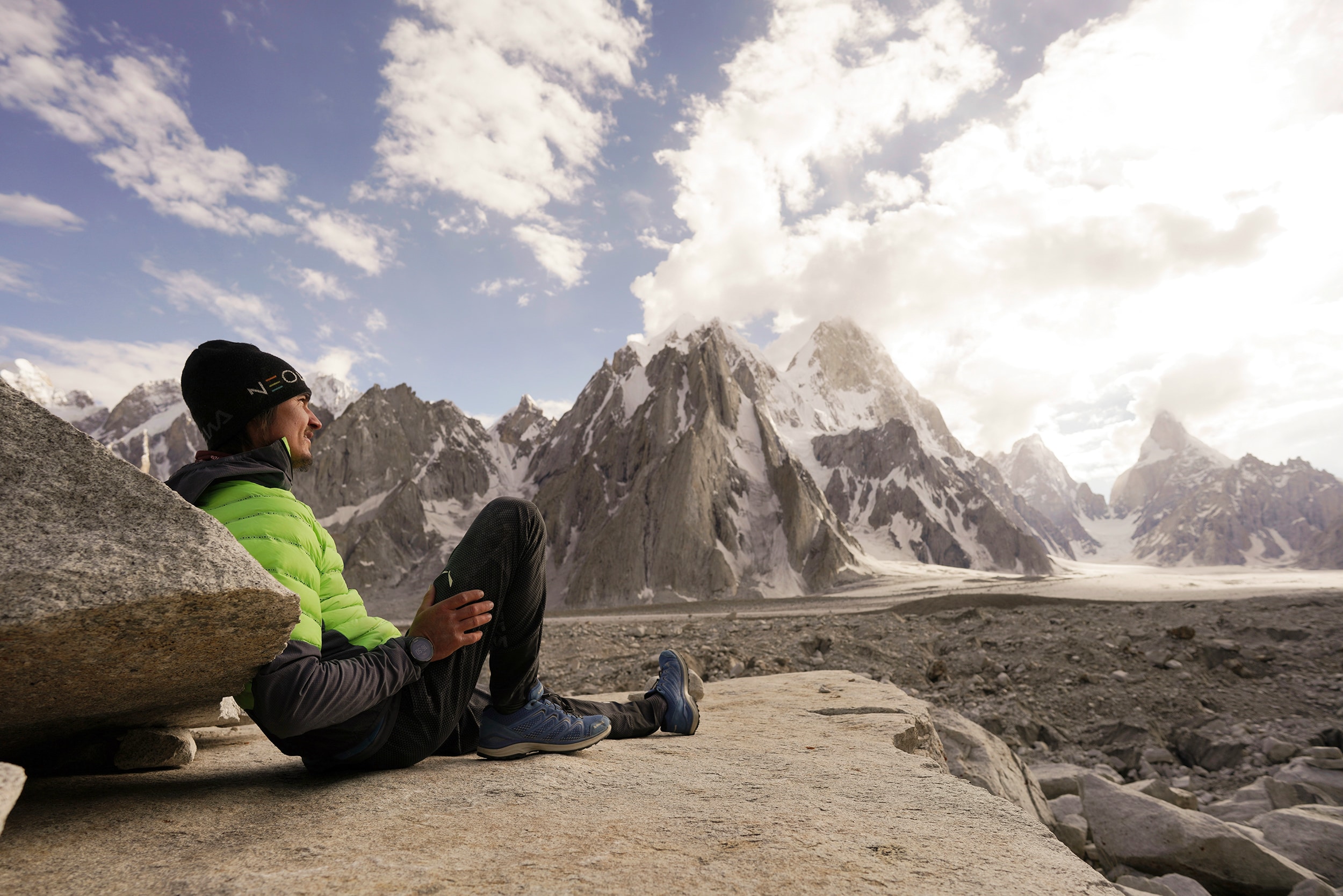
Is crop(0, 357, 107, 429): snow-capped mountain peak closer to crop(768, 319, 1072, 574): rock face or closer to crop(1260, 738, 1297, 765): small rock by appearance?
crop(768, 319, 1072, 574): rock face

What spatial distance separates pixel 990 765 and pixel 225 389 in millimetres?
5761

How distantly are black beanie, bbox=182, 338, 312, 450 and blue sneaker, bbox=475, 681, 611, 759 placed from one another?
1878 mm

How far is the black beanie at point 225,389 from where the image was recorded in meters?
2.81

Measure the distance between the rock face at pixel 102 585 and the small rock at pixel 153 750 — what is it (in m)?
0.73

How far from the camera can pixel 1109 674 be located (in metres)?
8.81

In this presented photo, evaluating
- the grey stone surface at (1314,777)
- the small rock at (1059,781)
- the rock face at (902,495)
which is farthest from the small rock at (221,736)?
the rock face at (902,495)

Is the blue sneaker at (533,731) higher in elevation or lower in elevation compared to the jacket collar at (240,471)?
lower

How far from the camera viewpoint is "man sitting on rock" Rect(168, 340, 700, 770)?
2.38m

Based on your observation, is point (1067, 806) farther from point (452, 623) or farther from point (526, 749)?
point (452, 623)

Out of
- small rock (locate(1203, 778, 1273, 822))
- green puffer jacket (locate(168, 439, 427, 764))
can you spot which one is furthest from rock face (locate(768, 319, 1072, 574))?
green puffer jacket (locate(168, 439, 427, 764))

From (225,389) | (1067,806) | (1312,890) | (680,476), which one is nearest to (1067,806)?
(1067,806)

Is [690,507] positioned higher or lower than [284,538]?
higher

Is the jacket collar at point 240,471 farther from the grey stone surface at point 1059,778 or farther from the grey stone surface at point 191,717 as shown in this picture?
the grey stone surface at point 1059,778

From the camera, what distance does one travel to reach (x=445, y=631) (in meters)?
2.78
